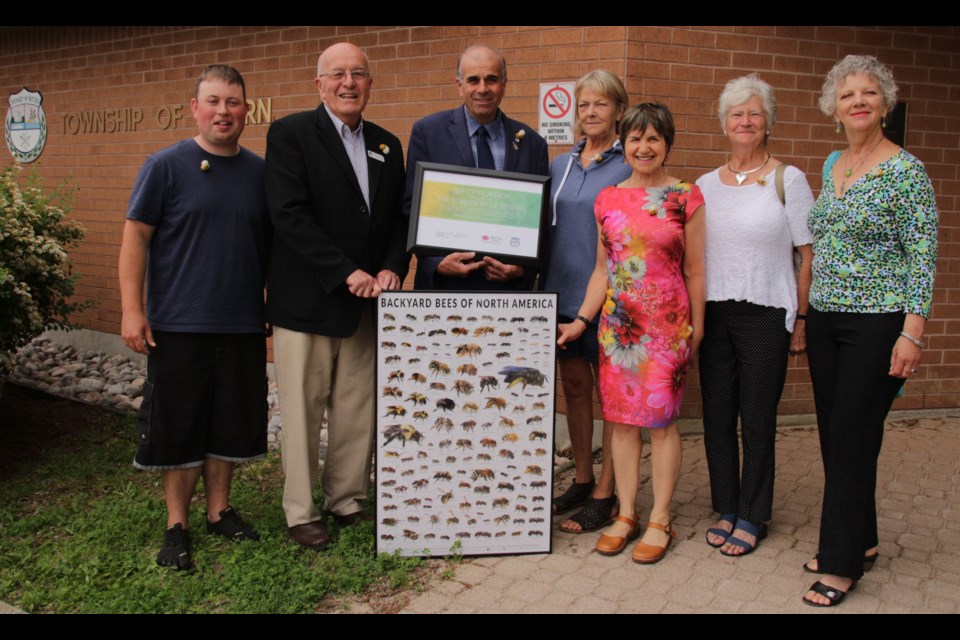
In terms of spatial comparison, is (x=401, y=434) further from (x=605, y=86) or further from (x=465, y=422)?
(x=605, y=86)

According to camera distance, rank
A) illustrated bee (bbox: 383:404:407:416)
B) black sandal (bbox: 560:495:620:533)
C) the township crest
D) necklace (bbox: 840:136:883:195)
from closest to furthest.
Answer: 1. necklace (bbox: 840:136:883:195)
2. illustrated bee (bbox: 383:404:407:416)
3. black sandal (bbox: 560:495:620:533)
4. the township crest

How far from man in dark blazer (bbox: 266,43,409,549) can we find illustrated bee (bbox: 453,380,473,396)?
0.55m

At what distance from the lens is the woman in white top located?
3.98m

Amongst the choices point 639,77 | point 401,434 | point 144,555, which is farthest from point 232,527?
point 639,77

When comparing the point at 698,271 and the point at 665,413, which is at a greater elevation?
the point at 698,271

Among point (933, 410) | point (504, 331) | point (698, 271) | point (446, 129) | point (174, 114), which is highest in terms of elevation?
point (174, 114)

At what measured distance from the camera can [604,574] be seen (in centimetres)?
395

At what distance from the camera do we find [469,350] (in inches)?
160

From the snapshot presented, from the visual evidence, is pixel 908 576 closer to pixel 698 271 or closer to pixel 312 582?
pixel 698 271

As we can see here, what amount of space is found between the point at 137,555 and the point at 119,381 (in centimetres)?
420

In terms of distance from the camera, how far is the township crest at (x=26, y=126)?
982 cm

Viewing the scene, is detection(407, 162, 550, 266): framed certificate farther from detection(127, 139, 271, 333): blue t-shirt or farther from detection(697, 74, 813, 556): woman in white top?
detection(697, 74, 813, 556): woman in white top

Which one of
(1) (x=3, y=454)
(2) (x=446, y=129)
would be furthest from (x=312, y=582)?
(1) (x=3, y=454)

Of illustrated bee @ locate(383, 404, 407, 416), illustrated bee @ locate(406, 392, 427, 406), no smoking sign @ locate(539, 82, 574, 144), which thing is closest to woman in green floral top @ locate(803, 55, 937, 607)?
illustrated bee @ locate(406, 392, 427, 406)
